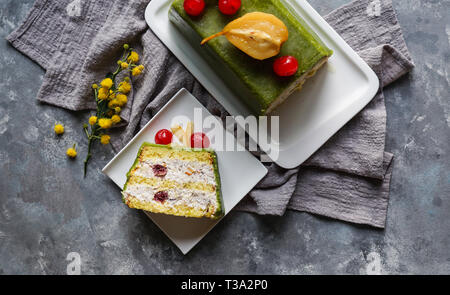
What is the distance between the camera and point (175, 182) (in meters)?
3.15

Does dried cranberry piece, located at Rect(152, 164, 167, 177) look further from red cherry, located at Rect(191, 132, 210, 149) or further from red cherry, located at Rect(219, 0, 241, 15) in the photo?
red cherry, located at Rect(219, 0, 241, 15)

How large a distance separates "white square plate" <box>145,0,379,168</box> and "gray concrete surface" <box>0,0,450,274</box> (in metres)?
0.32

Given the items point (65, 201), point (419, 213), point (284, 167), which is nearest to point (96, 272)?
point (65, 201)

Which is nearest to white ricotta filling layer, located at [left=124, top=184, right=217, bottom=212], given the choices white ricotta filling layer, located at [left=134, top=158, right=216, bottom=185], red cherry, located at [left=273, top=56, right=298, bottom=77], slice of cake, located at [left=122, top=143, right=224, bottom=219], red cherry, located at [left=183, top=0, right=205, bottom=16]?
slice of cake, located at [left=122, top=143, right=224, bottom=219]

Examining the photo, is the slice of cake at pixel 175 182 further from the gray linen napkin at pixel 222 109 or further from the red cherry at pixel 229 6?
the red cherry at pixel 229 6

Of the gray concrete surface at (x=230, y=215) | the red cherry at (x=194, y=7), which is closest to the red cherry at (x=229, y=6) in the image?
the red cherry at (x=194, y=7)

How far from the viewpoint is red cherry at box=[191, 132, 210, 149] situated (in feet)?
10.9

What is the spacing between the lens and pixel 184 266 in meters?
3.42

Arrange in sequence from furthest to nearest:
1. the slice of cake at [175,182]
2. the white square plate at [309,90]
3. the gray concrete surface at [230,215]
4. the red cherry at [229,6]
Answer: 1. the gray concrete surface at [230,215]
2. the white square plate at [309,90]
3. the slice of cake at [175,182]
4. the red cherry at [229,6]

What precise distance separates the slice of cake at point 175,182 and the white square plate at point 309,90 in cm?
56

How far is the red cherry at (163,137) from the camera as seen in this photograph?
3295mm

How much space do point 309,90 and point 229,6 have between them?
1.03 m

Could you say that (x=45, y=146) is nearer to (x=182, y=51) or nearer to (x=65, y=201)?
(x=65, y=201)

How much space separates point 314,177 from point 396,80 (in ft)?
3.74
